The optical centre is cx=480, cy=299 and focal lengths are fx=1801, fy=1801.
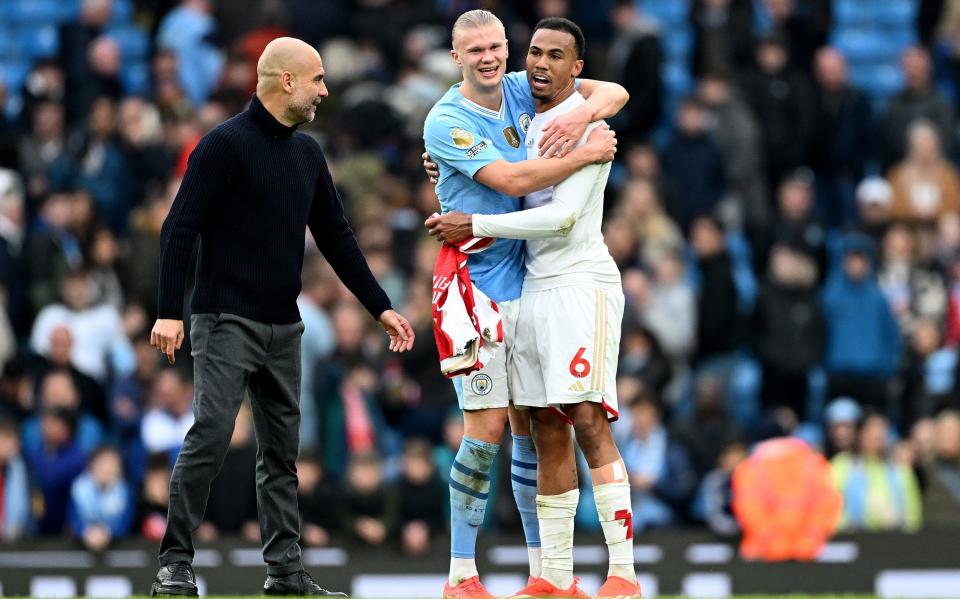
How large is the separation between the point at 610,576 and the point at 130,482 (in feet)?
21.9

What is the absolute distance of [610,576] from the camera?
8688 mm

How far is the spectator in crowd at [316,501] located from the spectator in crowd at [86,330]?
2243 mm

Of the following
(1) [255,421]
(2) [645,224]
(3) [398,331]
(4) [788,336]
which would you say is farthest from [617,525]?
(2) [645,224]

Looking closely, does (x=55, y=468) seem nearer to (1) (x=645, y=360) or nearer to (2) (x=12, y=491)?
(2) (x=12, y=491)

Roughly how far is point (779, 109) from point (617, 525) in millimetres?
10327

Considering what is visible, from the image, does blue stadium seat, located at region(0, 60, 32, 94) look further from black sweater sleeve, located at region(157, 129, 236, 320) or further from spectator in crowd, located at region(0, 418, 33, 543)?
black sweater sleeve, located at region(157, 129, 236, 320)

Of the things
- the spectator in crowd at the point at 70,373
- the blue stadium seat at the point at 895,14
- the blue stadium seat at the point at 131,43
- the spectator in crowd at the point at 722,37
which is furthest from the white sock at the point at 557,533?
the blue stadium seat at the point at 895,14

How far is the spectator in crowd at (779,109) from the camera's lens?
18359 millimetres

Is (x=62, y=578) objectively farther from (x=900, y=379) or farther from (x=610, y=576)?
(x=900, y=379)

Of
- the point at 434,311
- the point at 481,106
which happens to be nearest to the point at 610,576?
the point at 434,311

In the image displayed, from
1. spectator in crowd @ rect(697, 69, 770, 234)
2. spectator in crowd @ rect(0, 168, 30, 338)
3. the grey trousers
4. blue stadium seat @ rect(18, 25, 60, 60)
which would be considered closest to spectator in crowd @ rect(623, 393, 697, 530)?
spectator in crowd @ rect(697, 69, 770, 234)

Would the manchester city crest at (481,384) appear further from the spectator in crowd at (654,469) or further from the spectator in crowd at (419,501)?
the spectator in crowd at (654,469)

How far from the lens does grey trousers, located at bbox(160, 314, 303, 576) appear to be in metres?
8.63

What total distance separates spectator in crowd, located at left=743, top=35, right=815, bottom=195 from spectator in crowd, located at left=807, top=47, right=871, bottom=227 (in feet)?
0.58
